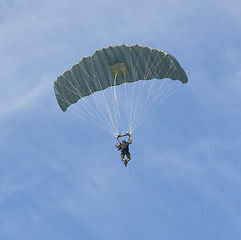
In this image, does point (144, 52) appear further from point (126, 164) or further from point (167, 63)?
point (126, 164)

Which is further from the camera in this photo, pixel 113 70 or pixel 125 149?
pixel 113 70

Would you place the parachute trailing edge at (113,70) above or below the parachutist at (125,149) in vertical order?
above

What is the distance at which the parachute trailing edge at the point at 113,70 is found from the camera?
34.4 metres

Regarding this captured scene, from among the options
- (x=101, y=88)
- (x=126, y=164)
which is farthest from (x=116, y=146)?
(x=101, y=88)

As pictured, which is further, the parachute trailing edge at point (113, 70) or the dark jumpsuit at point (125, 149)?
the parachute trailing edge at point (113, 70)

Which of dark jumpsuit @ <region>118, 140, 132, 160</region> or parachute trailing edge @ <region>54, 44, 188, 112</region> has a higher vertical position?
parachute trailing edge @ <region>54, 44, 188, 112</region>

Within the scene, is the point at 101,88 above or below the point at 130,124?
above

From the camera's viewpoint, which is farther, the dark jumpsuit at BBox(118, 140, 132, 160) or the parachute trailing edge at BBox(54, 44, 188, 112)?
the parachute trailing edge at BBox(54, 44, 188, 112)

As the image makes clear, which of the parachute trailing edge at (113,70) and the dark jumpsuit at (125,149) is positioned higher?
the parachute trailing edge at (113,70)

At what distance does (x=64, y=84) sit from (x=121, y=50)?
3362 mm

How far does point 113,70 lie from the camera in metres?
35.3

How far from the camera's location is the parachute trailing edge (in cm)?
3441

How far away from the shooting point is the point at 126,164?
3362 cm

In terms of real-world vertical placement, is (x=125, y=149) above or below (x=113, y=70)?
below
